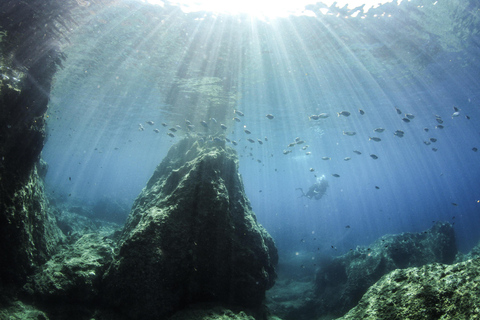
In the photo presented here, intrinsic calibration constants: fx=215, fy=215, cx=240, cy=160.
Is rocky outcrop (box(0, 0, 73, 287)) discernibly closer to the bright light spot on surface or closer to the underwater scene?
the underwater scene

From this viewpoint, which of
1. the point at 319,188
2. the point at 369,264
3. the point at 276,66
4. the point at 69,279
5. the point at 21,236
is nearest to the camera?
the point at 69,279

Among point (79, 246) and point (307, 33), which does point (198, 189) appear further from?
point (307, 33)

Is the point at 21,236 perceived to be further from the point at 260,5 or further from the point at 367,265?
the point at 367,265

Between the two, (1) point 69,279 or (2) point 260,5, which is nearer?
(1) point 69,279

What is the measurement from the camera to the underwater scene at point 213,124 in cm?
470

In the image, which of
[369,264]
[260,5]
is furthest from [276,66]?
[369,264]

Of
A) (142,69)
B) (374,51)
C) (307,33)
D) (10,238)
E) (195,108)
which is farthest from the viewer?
(195,108)

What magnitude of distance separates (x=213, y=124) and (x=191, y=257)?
1546cm

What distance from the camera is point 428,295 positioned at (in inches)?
114

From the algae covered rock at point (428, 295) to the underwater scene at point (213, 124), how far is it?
0.08 feet

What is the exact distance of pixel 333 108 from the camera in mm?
21672

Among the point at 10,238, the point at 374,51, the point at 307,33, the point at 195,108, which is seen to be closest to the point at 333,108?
the point at 374,51

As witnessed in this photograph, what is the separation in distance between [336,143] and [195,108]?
25.9 metres

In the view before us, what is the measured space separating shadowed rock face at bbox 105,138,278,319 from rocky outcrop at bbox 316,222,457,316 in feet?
16.4
